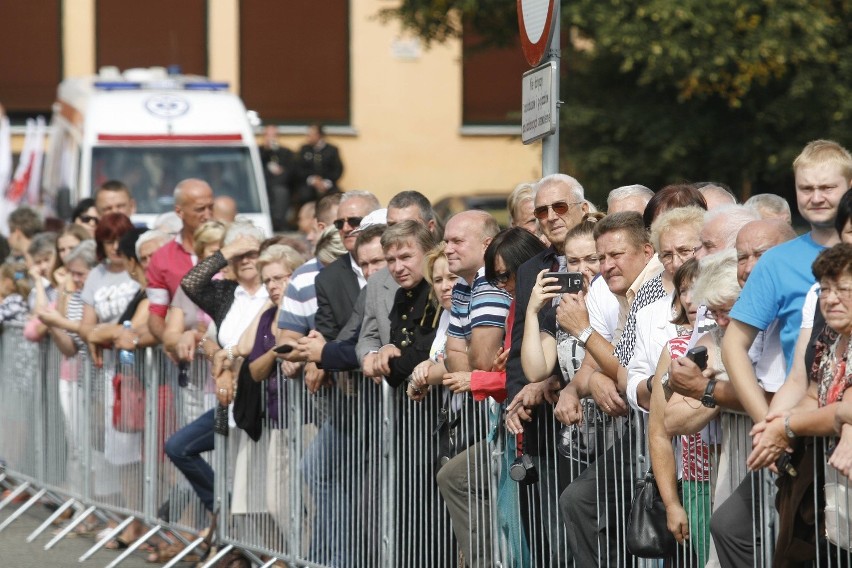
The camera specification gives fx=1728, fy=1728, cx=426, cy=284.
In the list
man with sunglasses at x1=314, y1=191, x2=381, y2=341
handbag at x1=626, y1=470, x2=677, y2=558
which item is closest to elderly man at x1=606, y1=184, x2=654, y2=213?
man with sunglasses at x1=314, y1=191, x2=381, y2=341

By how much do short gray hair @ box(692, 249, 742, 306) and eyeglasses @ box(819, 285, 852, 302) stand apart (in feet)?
2.72

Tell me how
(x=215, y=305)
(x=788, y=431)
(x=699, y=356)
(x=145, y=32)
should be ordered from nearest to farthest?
(x=788, y=431) < (x=699, y=356) < (x=215, y=305) < (x=145, y=32)

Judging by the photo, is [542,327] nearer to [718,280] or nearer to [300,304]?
[718,280]

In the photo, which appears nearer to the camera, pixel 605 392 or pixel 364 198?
pixel 605 392

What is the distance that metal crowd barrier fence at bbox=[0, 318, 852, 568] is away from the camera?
595cm

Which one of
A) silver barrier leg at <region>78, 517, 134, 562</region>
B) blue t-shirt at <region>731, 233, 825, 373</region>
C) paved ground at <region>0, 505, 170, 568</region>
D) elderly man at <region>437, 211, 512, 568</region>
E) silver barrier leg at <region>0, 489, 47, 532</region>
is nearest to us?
blue t-shirt at <region>731, 233, 825, 373</region>

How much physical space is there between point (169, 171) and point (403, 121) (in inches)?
516

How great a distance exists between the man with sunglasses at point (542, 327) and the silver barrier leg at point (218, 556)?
2.85 metres

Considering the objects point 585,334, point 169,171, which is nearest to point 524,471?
point 585,334

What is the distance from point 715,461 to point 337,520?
298 cm

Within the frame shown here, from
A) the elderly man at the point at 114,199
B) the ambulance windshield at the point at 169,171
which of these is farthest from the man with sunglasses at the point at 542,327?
the ambulance windshield at the point at 169,171

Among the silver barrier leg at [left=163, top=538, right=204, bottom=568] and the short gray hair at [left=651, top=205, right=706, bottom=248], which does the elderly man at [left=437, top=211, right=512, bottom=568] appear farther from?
the silver barrier leg at [left=163, top=538, right=204, bottom=568]

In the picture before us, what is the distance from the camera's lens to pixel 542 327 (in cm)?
713

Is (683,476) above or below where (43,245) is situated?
below
